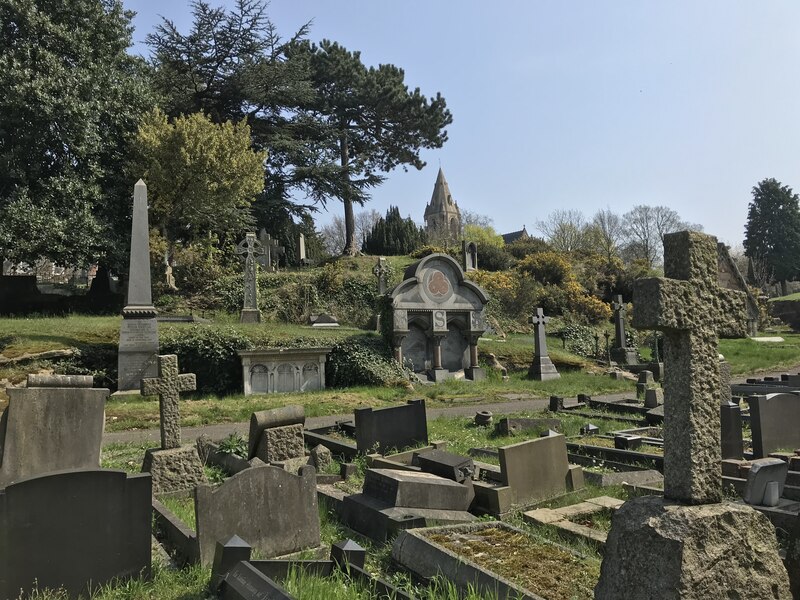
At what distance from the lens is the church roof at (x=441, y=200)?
88125mm

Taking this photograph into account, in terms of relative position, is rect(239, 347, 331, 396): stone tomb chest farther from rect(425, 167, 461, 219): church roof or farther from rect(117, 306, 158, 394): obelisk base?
rect(425, 167, 461, 219): church roof

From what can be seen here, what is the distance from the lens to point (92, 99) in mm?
23281

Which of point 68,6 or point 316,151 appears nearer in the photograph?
point 68,6

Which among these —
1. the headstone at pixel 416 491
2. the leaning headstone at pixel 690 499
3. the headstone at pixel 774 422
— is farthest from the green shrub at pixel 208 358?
the leaning headstone at pixel 690 499

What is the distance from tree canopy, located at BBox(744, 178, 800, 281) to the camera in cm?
5531

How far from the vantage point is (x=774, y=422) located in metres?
7.88

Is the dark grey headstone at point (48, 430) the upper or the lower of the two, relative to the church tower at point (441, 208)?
lower

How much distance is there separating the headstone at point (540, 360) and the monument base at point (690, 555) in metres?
18.8

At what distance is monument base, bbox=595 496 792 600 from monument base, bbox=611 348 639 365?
23580 millimetres

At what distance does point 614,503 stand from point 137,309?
13.9 metres

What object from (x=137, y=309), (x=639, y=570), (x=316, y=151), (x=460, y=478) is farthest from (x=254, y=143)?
(x=639, y=570)

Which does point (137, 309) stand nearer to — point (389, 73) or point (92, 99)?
point (92, 99)

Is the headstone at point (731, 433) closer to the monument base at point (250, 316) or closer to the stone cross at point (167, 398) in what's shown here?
the stone cross at point (167, 398)

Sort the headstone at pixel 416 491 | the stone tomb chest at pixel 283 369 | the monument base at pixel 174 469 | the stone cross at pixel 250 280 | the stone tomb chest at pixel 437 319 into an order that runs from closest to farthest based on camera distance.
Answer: the headstone at pixel 416 491, the monument base at pixel 174 469, the stone tomb chest at pixel 283 369, the stone tomb chest at pixel 437 319, the stone cross at pixel 250 280
